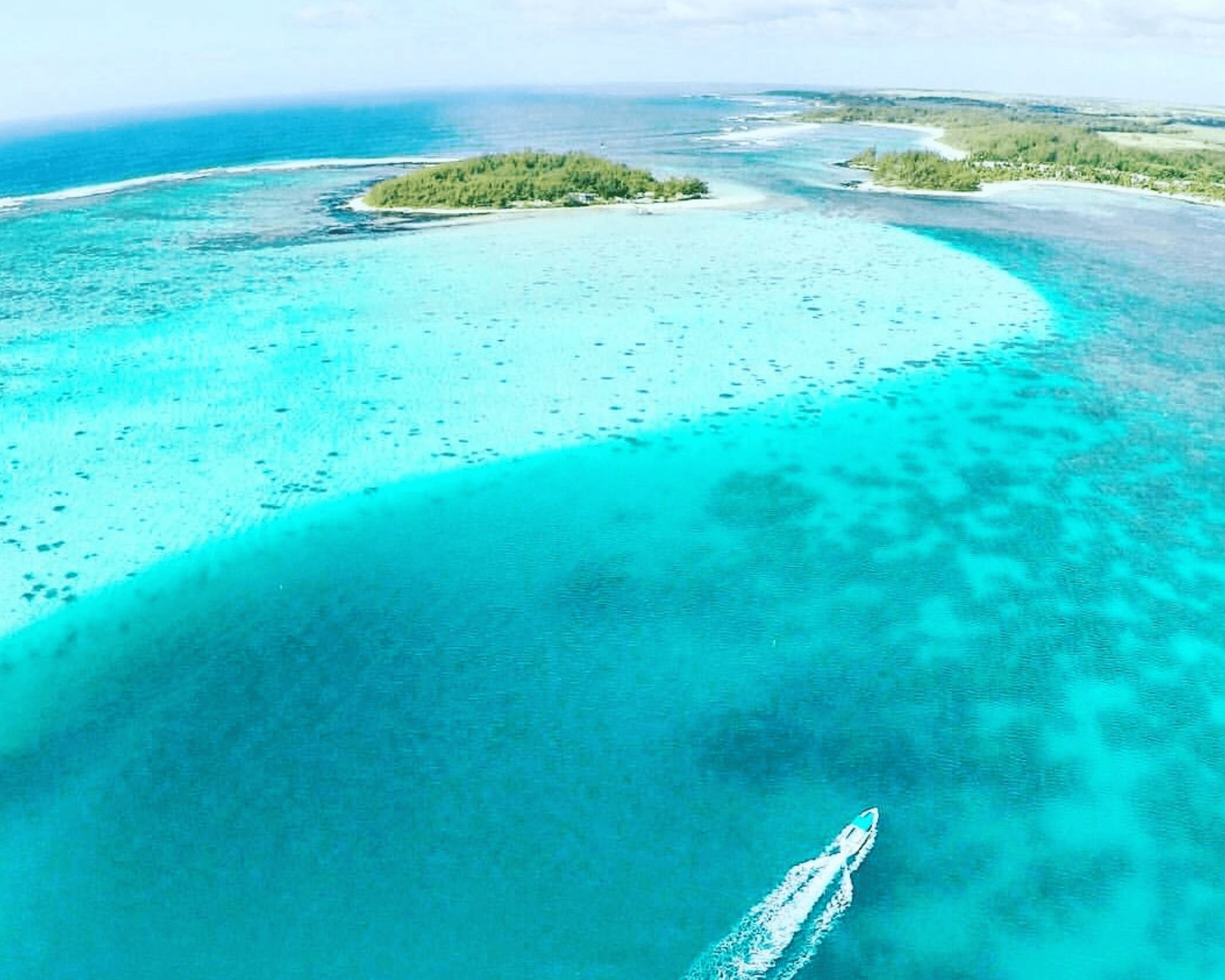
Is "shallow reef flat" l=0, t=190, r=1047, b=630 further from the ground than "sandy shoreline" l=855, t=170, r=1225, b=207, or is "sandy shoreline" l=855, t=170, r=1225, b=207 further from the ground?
"sandy shoreline" l=855, t=170, r=1225, b=207

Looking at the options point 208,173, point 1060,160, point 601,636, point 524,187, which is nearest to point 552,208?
point 524,187

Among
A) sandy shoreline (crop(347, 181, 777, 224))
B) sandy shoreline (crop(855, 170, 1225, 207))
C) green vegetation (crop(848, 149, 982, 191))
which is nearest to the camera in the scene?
sandy shoreline (crop(347, 181, 777, 224))

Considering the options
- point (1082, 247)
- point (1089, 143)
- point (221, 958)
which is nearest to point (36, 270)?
point (221, 958)

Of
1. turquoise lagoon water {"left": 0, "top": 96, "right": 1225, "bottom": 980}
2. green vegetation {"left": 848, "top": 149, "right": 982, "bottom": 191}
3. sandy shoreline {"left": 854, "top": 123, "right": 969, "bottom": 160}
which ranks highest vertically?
sandy shoreline {"left": 854, "top": 123, "right": 969, "bottom": 160}

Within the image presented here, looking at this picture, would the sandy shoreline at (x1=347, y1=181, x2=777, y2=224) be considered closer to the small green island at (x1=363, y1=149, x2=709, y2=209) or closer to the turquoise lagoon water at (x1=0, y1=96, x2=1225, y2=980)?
the small green island at (x1=363, y1=149, x2=709, y2=209)

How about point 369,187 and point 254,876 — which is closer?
point 254,876

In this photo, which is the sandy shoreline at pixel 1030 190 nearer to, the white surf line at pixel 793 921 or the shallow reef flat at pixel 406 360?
the shallow reef flat at pixel 406 360

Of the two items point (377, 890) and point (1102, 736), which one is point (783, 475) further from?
point (377, 890)

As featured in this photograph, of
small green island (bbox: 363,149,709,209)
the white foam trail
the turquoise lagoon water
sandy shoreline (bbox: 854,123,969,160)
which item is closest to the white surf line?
the turquoise lagoon water
